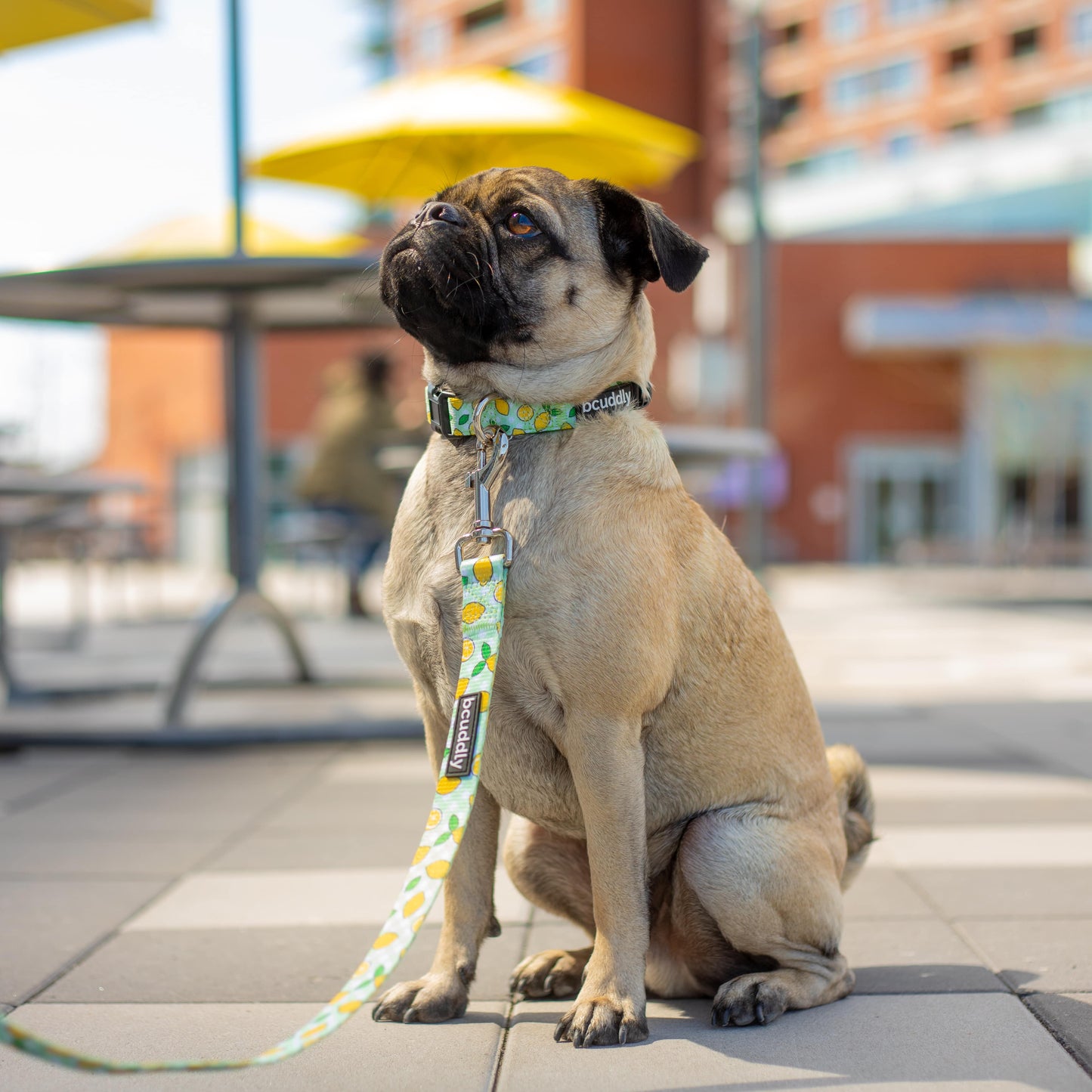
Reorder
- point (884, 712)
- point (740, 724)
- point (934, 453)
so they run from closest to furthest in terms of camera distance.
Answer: point (740, 724) < point (884, 712) < point (934, 453)

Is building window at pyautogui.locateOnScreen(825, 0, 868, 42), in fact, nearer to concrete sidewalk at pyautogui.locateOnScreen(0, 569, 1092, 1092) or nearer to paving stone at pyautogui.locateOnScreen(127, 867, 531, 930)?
concrete sidewalk at pyautogui.locateOnScreen(0, 569, 1092, 1092)

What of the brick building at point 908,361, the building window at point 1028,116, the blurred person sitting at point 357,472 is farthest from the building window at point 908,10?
the blurred person sitting at point 357,472

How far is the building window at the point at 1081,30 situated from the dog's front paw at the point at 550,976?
49.7 meters

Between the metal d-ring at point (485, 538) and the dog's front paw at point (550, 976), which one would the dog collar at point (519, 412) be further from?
the dog's front paw at point (550, 976)

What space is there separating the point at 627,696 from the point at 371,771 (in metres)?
3.06

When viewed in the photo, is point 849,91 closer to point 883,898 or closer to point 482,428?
point 883,898

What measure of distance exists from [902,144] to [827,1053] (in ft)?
171

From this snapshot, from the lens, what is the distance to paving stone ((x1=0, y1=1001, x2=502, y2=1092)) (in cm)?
221

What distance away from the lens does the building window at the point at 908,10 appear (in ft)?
159

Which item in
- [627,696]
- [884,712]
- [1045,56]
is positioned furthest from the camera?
[1045,56]

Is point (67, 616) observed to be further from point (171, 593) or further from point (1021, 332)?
point (1021, 332)

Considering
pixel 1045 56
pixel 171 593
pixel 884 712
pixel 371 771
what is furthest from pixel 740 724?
pixel 1045 56

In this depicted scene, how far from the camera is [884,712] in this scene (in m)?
6.66

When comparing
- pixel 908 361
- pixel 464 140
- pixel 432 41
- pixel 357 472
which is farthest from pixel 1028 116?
pixel 464 140
